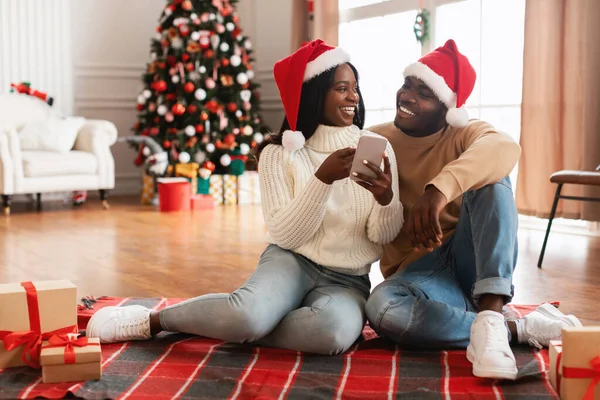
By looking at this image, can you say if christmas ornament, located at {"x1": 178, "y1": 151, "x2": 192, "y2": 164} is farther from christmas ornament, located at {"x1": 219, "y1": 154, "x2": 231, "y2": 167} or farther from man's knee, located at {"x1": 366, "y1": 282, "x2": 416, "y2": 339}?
man's knee, located at {"x1": 366, "y1": 282, "x2": 416, "y2": 339}

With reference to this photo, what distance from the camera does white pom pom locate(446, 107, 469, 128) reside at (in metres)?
1.99

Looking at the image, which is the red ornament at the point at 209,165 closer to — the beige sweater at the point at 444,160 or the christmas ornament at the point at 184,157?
the christmas ornament at the point at 184,157

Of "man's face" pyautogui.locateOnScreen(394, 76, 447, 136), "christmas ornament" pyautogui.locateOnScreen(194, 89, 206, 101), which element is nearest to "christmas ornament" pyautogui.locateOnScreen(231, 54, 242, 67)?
"christmas ornament" pyautogui.locateOnScreen(194, 89, 206, 101)

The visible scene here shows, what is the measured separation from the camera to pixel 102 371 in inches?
66.7

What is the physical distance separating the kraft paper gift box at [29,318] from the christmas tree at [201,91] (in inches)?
149

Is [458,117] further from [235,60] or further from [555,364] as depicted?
[235,60]

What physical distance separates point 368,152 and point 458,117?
39 cm

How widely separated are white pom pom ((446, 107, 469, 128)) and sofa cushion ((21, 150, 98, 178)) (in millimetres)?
3838

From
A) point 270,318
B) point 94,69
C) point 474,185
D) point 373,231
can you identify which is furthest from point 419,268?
point 94,69

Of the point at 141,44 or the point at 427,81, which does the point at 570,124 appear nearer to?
the point at 427,81

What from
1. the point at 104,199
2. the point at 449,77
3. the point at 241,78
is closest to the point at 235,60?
the point at 241,78

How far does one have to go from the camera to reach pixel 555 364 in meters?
1.57

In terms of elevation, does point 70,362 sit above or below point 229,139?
below

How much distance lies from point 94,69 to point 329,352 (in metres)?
5.08
